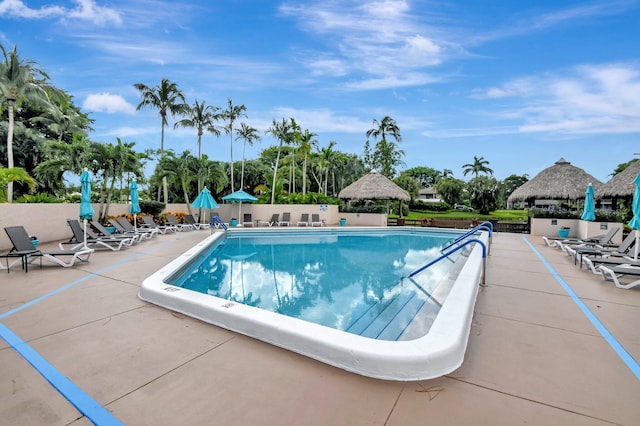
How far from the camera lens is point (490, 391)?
261 centimetres

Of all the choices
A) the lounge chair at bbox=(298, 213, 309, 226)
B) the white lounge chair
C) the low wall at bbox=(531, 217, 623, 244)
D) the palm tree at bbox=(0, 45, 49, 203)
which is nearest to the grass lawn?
the low wall at bbox=(531, 217, 623, 244)

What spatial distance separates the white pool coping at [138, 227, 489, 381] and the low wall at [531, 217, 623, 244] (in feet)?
40.6

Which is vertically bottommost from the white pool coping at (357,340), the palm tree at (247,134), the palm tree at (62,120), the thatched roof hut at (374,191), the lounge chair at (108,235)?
the white pool coping at (357,340)

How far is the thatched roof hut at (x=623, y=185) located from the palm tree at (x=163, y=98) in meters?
26.3

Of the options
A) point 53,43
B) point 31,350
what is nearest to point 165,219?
point 53,43

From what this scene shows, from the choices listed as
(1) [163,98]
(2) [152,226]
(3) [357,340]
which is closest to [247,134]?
(1) [163,98]

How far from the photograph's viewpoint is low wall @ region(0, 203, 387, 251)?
34.4 ft

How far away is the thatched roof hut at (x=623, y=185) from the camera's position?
42.0 feet

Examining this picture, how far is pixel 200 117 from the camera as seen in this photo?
2508 centimetres

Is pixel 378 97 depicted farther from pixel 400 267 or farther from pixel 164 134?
pixel 400 267

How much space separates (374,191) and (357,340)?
19124mm

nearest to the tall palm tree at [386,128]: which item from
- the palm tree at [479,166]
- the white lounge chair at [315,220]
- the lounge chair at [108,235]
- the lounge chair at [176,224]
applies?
the white lounge chair at [315,220]

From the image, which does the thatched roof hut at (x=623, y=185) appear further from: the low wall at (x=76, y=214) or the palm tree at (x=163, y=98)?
the palm tree at (x=163, y=98)

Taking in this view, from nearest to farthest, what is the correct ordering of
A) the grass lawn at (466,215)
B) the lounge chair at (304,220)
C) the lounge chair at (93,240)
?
the lounge chair at (93,240) < the lounge chair at (304,220) < the grass lawn at (466,215)
